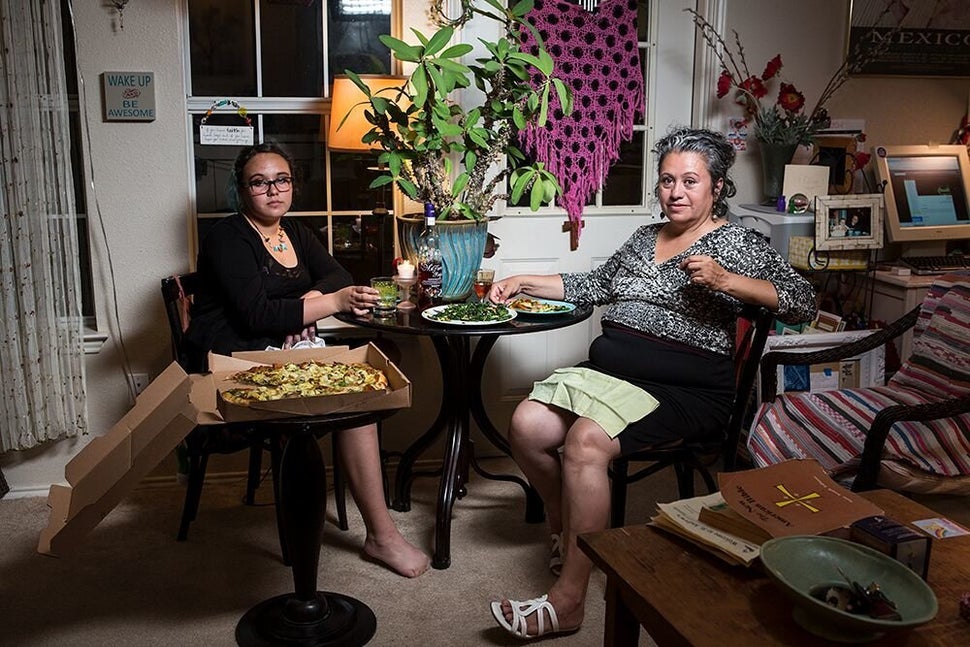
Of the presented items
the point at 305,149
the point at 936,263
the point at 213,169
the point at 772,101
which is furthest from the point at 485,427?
the point at 936,263

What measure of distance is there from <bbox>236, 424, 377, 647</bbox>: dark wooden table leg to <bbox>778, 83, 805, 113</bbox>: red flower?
2272 mm

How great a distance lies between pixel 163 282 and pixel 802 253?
2.21 m

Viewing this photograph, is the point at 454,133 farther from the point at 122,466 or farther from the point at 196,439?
the point at 122,466

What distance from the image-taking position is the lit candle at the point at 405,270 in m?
2.84

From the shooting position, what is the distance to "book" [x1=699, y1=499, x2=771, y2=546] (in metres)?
1.66

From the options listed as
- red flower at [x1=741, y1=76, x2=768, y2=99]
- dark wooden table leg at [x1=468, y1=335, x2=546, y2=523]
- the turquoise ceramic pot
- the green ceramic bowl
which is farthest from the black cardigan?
red flower at [x1=741, y1=76, x2=768, y2=99]

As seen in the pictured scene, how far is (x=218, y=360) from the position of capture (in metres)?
2.22

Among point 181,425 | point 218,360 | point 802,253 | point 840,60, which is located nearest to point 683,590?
point 181,425

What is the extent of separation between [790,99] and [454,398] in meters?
1.76

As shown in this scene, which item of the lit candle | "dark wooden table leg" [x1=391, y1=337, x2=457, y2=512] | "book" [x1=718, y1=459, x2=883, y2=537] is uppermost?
the lit candle

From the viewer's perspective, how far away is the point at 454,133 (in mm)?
2752

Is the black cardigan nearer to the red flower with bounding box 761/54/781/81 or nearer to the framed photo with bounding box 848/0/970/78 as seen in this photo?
the red flower with bounding box 761/54/781/81

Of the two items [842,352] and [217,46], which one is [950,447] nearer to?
[842,352]

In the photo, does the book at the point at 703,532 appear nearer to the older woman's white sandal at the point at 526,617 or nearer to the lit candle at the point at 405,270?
the older woman's white sandal at the point at 526,617
